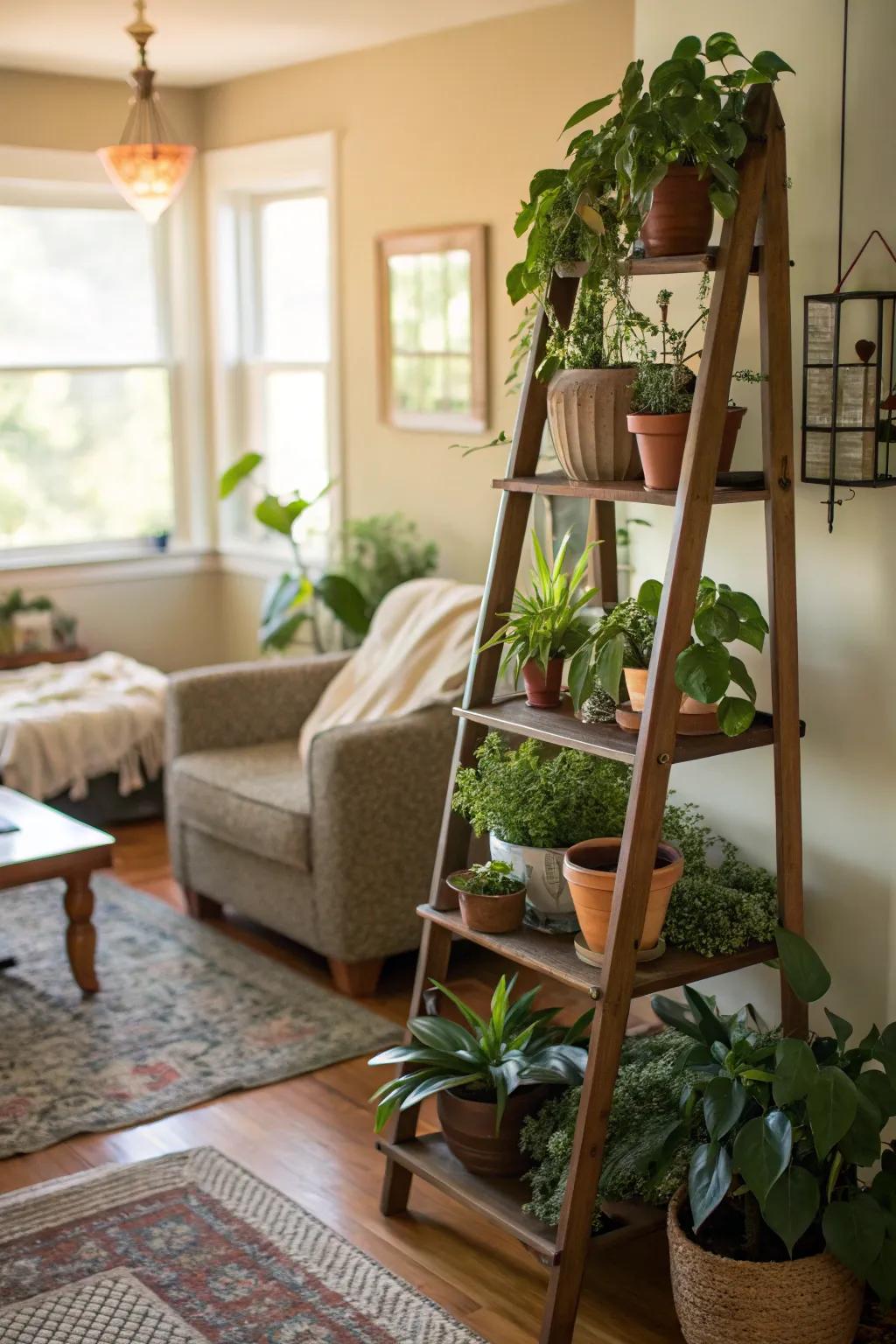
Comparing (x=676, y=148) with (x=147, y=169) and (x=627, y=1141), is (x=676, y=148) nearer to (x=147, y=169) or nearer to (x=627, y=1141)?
(x=627, y=1141)

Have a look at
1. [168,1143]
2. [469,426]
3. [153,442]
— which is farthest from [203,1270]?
[153,442]

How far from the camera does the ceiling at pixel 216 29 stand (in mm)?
4477

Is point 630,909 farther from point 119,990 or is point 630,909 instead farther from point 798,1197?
point 119,990

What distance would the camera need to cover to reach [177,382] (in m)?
6.30

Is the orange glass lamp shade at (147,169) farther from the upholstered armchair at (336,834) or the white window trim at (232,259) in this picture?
the upholstered armchair at (336,834)

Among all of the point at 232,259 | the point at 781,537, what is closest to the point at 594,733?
the point at 781,537

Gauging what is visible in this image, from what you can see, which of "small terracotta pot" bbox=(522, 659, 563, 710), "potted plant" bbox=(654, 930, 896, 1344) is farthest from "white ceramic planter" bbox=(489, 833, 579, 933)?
"potted plant" bbox=(654, 930, 896, 1344)

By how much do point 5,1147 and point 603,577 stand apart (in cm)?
169

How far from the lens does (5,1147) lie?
3180 millimetres

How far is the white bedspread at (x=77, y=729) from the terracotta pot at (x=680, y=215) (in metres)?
3.10

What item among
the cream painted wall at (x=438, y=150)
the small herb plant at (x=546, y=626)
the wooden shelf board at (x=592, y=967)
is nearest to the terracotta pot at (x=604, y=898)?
the wooden shelf board at (x=592, y=967)

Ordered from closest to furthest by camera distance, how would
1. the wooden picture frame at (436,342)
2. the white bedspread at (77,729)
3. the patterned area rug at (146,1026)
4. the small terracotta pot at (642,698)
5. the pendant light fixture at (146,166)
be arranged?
the small terracotta pot at (642,698) < the patterned area rug at (146,1026) < the pendant light fixture at (146,166) < the wooden picture frame at (436,342) < the white bedspread at (77,729)

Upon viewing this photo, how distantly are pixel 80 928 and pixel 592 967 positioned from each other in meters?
1.87

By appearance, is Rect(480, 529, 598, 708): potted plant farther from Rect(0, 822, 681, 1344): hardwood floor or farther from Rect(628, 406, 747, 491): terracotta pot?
Rect(0, 822, 681, 1344): hardwood floor
